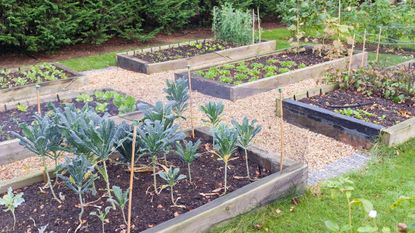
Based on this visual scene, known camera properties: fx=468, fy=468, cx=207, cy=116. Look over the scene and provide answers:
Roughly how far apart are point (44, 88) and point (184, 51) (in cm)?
293

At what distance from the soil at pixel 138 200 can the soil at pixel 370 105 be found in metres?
1.79

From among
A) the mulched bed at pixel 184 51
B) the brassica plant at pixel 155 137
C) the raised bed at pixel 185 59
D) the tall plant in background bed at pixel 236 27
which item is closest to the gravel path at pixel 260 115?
the raised bed at pixel 185 59

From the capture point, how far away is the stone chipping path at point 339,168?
4.01 m

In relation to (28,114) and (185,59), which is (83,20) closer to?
(185,59)

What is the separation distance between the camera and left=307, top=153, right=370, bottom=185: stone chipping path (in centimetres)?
401

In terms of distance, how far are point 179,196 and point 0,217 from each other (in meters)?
1.19

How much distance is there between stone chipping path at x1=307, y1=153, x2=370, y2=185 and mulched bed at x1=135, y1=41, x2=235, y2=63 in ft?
14.6

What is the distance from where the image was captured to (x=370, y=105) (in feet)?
17.2

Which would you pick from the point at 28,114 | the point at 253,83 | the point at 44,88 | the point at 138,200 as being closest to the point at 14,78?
the point at 44,88

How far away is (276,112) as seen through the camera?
17.9 feet

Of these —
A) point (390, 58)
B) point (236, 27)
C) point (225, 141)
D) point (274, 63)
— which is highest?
point (225, 141)

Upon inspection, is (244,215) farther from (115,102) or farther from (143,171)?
(115,102)

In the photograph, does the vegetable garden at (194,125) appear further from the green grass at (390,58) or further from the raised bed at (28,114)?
the green grass at (390,58)

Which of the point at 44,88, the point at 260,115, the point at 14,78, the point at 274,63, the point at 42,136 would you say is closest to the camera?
the point at 42,136
